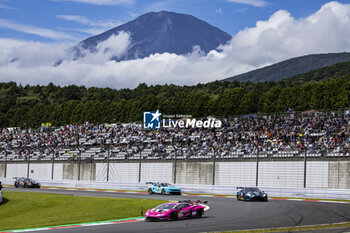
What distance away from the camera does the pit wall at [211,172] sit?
136 ft

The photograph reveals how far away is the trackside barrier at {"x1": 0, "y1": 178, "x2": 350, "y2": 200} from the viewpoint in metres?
36.2

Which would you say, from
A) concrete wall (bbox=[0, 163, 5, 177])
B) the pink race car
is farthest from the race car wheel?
concrete wall (bbox=[0, 163, 5, 177])

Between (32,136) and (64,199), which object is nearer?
Result: (64,199)

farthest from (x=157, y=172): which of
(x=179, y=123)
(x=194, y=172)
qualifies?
(x=179, y=123)

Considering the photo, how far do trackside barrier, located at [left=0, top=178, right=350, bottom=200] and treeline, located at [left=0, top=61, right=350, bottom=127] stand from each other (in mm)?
47139

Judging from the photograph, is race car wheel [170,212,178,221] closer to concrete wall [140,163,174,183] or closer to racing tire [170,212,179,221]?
racing tire [170,212,179,221]

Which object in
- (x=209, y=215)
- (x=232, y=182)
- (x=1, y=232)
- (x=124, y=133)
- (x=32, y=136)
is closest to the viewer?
(x=1, y=232)

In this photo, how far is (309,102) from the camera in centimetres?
8975

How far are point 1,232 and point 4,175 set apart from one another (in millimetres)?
52093

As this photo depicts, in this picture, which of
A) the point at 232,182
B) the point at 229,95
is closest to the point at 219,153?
the point at 232,182

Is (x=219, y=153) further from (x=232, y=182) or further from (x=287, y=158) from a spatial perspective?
(x=287, y=158)

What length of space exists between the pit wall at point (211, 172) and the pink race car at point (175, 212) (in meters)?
20.7

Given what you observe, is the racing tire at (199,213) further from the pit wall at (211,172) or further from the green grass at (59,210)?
the pit wall at (211,172)

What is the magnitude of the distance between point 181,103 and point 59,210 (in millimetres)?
78245
